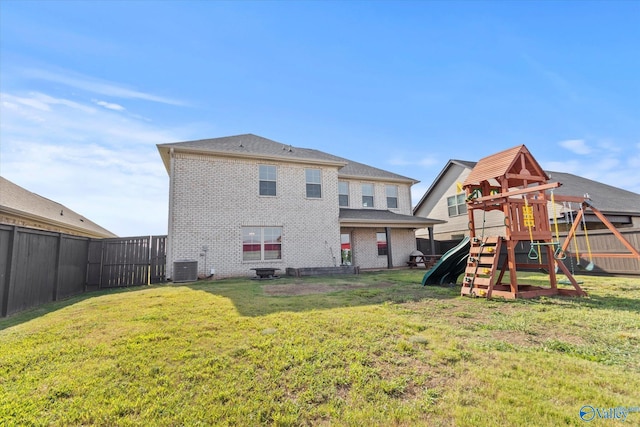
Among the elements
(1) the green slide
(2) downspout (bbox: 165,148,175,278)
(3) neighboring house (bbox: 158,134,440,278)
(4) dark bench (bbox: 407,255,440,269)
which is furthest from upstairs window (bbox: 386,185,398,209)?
(2) downspout (bbox: 165,148,175,278)

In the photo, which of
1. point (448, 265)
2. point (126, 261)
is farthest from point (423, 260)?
point (126, 261)

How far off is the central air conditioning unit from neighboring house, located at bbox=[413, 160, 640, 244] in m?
15.3

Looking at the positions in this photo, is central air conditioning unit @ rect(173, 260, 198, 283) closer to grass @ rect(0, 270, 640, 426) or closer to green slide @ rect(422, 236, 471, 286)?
grass @ rect(0, 270, 640, 426)

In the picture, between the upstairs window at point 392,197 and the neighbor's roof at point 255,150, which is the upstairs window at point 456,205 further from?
the neighbor's roof at point 255,150

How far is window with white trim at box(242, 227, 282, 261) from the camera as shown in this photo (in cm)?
1338

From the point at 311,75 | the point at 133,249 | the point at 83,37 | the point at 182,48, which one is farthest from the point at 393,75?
the point at 133,249

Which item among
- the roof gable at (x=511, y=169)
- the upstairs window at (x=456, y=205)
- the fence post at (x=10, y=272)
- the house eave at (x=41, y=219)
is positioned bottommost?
the fence post at (x=10, y=272)

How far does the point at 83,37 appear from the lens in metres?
8.16

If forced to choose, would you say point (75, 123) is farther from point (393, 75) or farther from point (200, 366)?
point (393, 75)

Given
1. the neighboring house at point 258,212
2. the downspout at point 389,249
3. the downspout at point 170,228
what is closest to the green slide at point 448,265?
the neighboring house at point 258,212

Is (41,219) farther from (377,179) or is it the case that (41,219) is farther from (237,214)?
(377,179)

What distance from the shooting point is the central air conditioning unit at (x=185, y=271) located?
1143 cm

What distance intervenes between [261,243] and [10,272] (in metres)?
8.31

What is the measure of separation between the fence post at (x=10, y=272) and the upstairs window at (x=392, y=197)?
16.5 m
